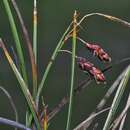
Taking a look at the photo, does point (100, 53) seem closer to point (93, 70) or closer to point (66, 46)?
point (93, 70)

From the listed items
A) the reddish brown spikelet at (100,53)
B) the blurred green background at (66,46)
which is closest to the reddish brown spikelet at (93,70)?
the reddish brown spikelet at (100,53)

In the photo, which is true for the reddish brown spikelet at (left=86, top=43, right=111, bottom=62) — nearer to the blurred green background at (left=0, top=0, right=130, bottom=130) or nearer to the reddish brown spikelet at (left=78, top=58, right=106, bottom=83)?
the reddish brown spikelet at (left=78, top=58, right=106, bottom=83)

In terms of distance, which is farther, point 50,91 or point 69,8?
point 69,8

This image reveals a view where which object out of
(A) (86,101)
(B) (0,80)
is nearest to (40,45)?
(B) (0,80)

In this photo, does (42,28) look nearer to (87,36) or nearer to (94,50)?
(87,36)

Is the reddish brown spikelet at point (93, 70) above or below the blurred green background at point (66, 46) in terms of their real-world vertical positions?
above

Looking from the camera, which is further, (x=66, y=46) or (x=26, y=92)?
(x=66, y=46)

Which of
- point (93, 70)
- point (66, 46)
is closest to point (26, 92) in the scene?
point (93, 70)

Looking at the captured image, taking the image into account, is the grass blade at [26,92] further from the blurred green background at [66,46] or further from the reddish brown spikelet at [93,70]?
the blurred green background at [66,46]
